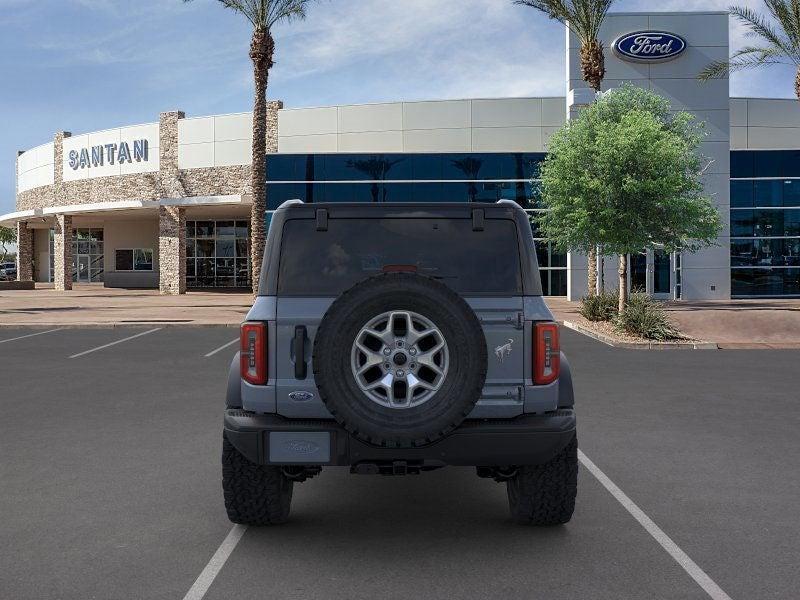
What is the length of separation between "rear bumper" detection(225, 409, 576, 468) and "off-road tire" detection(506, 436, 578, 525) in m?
0.41

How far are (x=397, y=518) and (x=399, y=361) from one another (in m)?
1.58

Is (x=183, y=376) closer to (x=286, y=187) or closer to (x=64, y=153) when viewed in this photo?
(x=286, y=187)

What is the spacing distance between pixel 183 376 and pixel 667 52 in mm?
28905

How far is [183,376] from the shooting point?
12.3 meters

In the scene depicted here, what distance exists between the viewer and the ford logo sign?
111ft

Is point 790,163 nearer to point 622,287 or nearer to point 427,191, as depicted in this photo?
point 427,191

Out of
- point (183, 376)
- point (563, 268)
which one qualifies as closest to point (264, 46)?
point (563, 268)

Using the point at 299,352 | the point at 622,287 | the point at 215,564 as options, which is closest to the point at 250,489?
the point at 215,564

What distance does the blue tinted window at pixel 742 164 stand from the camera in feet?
121

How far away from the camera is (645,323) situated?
59.9ft

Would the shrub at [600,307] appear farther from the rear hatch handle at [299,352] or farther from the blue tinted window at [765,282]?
the rear hatch handle at [299,352]

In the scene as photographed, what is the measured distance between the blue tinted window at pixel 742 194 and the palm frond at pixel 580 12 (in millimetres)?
12515

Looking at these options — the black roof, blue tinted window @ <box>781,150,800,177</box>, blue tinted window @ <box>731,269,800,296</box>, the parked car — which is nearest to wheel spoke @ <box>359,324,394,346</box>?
the black roof

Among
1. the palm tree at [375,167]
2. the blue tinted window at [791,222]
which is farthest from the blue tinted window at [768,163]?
the palm tree at [375,167]
